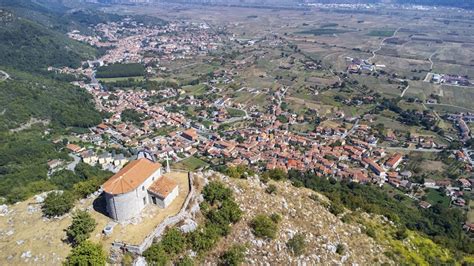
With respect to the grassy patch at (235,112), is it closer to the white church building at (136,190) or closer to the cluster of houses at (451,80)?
the white church building at (136,190)

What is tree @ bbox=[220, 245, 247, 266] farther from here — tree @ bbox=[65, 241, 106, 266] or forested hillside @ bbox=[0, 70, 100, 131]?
forested hillside @ bbox=[0, 70, 100, 131]

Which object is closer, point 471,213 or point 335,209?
point 335,209

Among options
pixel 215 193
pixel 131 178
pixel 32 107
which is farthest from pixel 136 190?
pixel 32 107

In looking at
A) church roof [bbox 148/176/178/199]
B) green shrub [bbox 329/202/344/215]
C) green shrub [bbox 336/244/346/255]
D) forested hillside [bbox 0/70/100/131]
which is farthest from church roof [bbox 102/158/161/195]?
forested hillside [bbox 0/70/100/131]

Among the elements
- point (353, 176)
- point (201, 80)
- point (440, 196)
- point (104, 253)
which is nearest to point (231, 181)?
point (104, 253)

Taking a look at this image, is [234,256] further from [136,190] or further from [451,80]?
[451,80]

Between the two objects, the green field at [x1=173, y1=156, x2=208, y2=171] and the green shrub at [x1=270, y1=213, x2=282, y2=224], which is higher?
the green shrub at [x1=270, y1=213, x2=282, y2=224]
